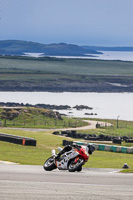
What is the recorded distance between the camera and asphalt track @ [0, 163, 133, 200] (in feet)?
53.1

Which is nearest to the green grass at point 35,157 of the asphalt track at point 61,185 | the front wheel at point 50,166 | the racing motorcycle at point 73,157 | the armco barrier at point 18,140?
the armco barrier at point 18,140

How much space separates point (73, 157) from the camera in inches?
827

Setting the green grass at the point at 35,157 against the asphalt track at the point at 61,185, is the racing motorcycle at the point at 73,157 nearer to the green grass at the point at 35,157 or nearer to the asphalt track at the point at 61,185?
the asphalt track at the point at 61,185

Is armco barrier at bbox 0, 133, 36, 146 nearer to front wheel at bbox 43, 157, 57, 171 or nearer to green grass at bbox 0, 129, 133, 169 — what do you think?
green grass at bbox 0, 129, 133, 169

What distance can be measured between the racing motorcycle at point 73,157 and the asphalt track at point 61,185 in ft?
0.90

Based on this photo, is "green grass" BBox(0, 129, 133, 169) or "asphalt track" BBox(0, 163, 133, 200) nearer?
"asphalt track" BBox(0, 163, 133, 200)

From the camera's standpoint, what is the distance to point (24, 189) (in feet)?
55.4

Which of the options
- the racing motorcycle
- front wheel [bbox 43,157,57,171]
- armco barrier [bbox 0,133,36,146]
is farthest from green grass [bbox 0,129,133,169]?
the racing motorcycle

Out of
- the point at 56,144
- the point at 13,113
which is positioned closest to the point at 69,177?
the point at 56,144

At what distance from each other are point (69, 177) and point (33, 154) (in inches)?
678

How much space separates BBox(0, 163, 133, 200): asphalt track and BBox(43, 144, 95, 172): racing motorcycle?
0.27 metres

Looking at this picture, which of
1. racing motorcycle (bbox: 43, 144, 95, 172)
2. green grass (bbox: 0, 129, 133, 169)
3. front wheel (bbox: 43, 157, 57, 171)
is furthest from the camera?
green grass (bbox: 0, 129, 133, 169)

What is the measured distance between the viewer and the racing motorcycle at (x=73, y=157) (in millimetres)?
20875

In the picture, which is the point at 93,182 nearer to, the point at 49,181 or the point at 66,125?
the point at 49,181
